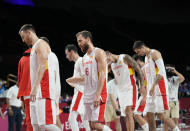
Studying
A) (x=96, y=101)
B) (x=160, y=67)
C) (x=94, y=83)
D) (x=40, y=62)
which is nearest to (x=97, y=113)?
(x=96, y=101)

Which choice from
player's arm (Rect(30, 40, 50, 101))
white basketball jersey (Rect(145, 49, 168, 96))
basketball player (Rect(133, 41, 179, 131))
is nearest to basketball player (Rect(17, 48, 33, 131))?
player's arm (Rect(30, 40, 50, 101))

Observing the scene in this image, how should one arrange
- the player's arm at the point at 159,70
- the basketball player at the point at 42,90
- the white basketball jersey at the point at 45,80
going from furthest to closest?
the player's arm at the point at 159,70 < the white basketball jersey at the point at 45,80 < the basketball player at the point at 42,90

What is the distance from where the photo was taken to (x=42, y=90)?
15.1 feet

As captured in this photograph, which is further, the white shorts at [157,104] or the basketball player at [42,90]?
the white shorts at [157,104]

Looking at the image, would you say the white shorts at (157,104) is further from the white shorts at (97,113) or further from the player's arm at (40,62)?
the player's arm at (40,62)

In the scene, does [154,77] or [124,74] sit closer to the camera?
[154,77]

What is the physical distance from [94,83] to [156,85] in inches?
90.1

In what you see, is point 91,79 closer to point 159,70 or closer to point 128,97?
point 128,97

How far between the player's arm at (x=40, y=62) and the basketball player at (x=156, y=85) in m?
2.98

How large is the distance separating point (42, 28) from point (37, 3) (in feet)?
7.02

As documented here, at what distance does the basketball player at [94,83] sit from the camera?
486 cm

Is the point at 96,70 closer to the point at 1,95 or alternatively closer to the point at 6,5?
the point at 1,95

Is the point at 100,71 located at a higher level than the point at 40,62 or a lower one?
lower

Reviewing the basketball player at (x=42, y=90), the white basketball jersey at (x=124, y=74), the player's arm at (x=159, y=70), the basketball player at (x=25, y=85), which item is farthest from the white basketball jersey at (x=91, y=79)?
the white basketball jersey at (x=124, y=74)
